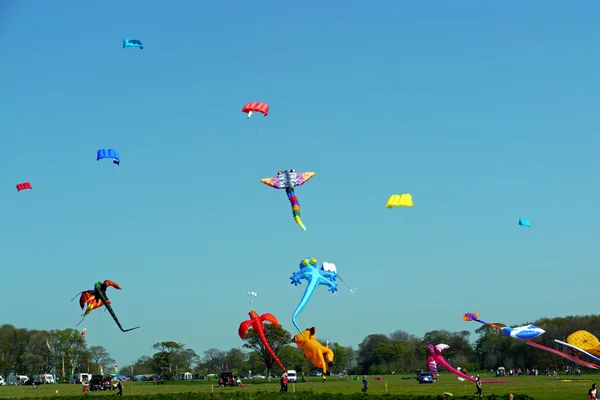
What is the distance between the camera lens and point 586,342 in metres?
42.6

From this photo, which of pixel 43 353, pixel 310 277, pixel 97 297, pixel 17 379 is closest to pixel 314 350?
pixel 310 277

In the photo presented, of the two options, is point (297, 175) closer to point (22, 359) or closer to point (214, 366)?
point (22, 359)

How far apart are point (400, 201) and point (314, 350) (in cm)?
1001

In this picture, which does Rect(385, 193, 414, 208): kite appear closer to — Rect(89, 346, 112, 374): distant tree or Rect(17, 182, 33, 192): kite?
Rect(17, 182, 33, 192): kite

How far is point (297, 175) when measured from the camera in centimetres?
4181

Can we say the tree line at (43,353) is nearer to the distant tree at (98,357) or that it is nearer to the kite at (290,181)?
the distant tree at (98,357)

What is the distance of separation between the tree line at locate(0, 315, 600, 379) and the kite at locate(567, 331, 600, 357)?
46.0 meters

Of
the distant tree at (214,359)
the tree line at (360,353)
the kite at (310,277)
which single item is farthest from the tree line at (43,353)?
the kite at (310,277)

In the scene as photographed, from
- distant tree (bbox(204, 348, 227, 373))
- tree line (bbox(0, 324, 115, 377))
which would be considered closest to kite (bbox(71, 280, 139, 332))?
tree line (bbox(0, 324, 115, 377))

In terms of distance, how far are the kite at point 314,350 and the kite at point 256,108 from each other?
12335 mm

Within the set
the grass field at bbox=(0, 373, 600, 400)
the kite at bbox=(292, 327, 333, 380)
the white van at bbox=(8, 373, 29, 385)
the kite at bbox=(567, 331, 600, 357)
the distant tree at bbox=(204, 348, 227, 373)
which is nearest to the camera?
the kite at bbox=(292, 327, 333, 380)

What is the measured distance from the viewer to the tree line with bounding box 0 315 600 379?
94250 mm

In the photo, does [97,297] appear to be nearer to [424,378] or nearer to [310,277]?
[310,277]

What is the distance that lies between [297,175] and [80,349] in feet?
295
